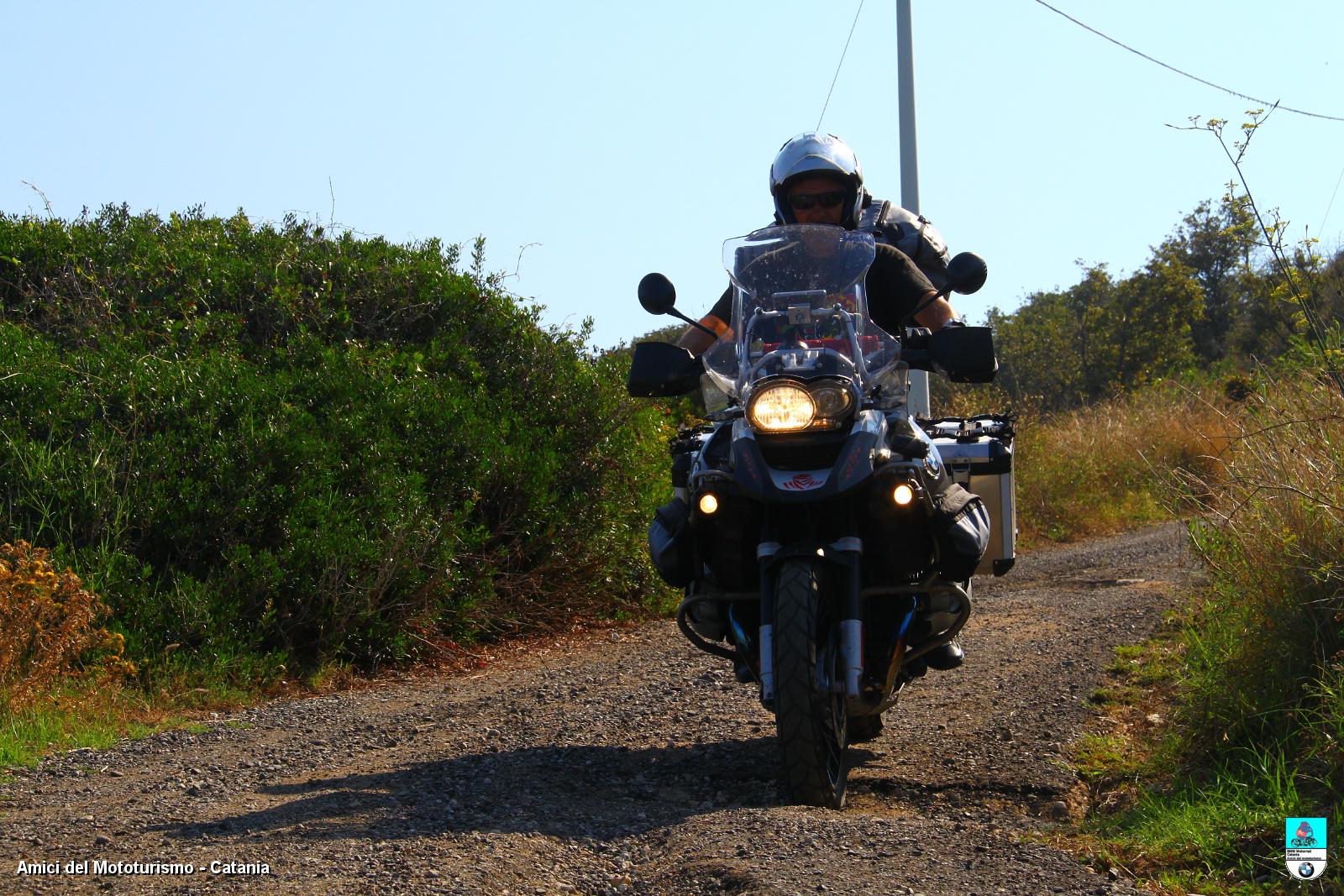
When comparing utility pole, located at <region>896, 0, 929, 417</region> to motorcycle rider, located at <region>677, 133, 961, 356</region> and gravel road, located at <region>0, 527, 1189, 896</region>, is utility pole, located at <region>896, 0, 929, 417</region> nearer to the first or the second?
gravel road, located at <region>0, 527, 1189, 896</region>

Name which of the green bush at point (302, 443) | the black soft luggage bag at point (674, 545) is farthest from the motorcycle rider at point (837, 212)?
the green bush at point (302, 443)

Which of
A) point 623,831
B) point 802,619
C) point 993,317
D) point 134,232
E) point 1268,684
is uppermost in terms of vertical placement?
point 993,317

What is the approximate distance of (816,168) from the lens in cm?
545

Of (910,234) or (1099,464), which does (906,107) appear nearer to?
(1099,464)

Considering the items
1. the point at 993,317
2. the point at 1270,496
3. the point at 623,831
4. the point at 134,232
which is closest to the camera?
the point at 623,831

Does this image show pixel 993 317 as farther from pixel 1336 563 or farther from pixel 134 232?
pixel 1336 563

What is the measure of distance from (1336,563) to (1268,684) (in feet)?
1.59

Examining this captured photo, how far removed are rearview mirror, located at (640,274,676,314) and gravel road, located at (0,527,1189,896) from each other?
5.75 ft

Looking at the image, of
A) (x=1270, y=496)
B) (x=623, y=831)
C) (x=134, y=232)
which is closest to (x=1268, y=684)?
(x=1270, y=496)

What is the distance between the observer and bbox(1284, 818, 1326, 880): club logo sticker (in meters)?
3.47

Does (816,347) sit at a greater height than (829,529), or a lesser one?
greater

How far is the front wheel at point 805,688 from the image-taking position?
168 inches

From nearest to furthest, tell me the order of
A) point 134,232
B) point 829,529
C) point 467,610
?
point 829,529 → point 467,610 → point 134,232

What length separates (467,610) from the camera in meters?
8.58
